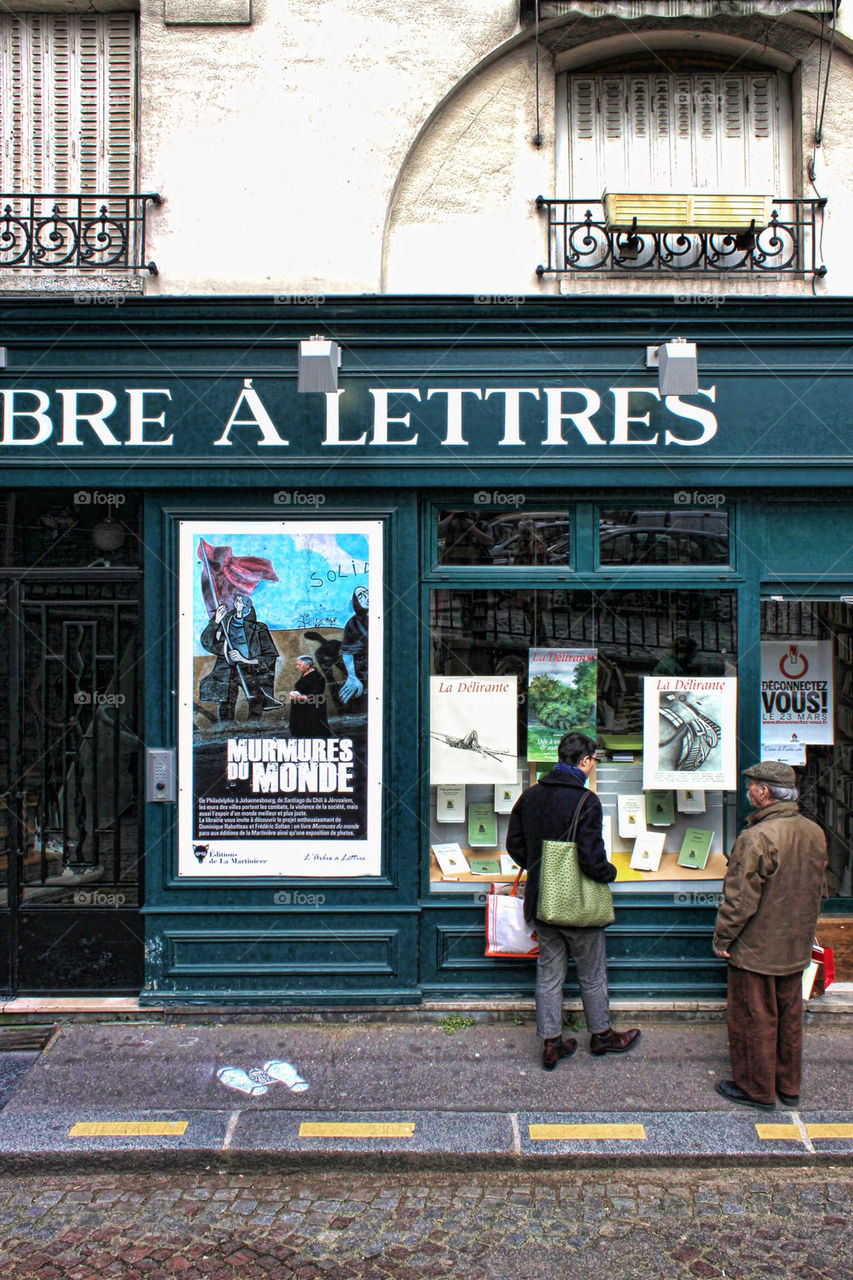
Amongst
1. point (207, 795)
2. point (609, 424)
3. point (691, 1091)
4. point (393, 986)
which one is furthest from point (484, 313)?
point (691, 1091)

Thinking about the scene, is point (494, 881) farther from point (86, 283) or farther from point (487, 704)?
point (86, 283)

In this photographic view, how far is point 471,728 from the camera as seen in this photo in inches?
259

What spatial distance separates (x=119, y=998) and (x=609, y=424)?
4908mm

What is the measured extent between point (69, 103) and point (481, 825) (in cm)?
566

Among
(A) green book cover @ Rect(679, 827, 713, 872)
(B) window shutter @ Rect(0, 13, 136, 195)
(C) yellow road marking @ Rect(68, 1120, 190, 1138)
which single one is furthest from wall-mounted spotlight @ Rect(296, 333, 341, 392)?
(C) yellow road marking @ Rect(68, 1120, 190, 1138)

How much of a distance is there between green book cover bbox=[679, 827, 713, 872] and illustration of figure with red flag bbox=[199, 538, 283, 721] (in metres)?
2.88

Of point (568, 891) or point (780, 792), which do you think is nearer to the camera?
point (780, 792)

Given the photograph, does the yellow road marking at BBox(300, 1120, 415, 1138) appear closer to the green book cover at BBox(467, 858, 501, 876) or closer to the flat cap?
the green book cover at BBox(467, 858, 501, 876)

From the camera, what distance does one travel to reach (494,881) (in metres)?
6.58

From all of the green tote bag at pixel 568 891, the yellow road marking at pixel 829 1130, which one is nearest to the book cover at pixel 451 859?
the green tote bag at pixel 568 891

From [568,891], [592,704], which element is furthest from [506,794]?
[568,891]

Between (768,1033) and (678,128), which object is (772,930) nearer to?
(768,1033)

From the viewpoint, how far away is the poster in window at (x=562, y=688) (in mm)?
6645

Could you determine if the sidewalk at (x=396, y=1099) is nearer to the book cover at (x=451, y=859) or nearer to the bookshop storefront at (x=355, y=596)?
the bookshop storefront at (x=355, y=596)
